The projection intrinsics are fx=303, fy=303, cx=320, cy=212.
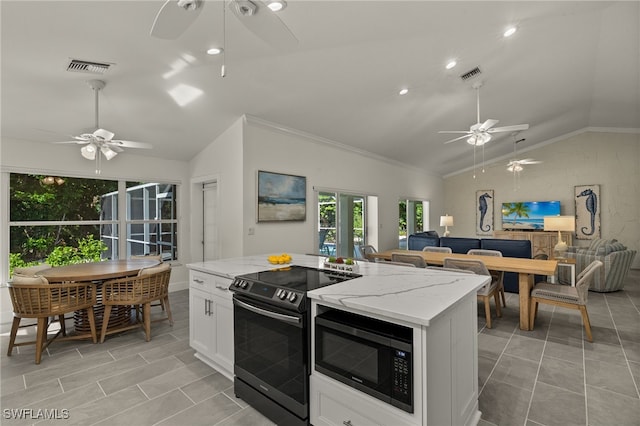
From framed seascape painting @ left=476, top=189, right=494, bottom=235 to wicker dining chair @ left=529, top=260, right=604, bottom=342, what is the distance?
641 cm

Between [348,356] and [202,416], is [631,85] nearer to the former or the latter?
[348,356]

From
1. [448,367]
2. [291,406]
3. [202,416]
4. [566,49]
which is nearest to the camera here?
[448,367]

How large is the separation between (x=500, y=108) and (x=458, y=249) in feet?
8.87

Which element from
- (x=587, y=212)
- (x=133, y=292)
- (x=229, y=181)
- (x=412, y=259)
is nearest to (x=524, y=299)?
(x=412, y=259)

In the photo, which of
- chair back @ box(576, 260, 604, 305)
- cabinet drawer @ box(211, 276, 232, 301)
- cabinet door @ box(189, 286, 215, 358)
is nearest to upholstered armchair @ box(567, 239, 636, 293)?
chair back @ box(576, 260, 604, 305)

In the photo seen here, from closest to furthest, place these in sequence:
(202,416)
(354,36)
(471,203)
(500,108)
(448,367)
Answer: (448,367) → (202,416) → (354,36) → (500,108) → (471,203)

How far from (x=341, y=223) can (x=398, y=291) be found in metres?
4.36

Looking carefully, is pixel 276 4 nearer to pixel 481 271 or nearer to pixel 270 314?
pixel 270 314

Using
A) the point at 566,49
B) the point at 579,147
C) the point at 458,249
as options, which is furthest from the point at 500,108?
the point at 579,147

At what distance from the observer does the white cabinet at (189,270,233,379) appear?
8.04ft

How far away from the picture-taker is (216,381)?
2.52 m

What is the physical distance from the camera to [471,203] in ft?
32.5

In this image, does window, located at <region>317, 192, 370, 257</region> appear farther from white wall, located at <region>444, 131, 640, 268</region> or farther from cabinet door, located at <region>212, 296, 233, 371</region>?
white wall, located at <region>444, 131, 640, 268</region>

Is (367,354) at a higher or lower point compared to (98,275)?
lower
